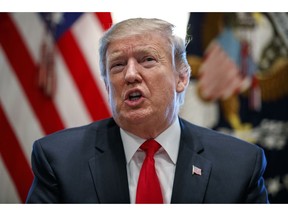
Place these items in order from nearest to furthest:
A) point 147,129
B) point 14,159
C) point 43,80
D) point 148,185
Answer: point 148,185
point 147,129
point 14,159
point 43,80

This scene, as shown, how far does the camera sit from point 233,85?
201 centimetres

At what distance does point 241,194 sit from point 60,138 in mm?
569

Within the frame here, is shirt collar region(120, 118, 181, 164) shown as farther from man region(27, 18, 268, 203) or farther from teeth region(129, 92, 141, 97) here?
teeth region(129, 92, 141, 97)

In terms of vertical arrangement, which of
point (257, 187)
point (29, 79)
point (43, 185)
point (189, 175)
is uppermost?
point (29, 79)

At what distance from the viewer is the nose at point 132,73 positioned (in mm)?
1171

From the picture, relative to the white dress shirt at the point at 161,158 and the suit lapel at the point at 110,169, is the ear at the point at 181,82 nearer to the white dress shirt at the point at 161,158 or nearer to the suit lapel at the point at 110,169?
the white dress shirt at the point at 161,158

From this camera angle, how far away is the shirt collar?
49.1 inches

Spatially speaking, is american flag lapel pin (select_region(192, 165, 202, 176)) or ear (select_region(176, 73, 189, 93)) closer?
american flag lapel pin (select_region(192, 165, 202, 176))

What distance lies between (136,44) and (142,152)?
1.05ft

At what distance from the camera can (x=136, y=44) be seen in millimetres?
1207

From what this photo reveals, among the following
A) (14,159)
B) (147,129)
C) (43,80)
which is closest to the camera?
(147,129)

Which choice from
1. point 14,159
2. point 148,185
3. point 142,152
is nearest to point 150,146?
point 142,152

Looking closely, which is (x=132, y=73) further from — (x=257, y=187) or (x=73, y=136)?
(x=257, y=187)

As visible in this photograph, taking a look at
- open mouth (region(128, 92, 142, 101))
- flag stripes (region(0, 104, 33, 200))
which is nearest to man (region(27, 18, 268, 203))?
open mouth (region(128, 92, 142, 101))
